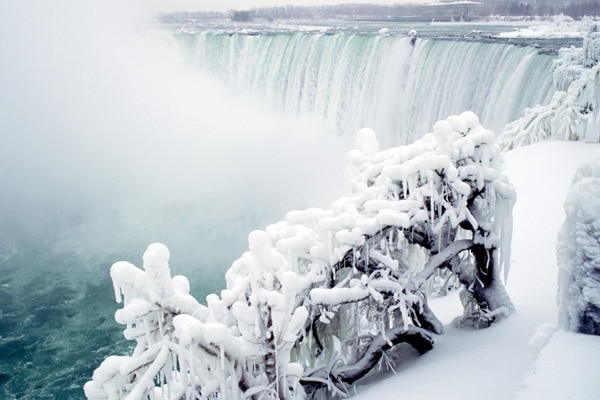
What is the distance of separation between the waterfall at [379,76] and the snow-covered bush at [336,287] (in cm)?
1097

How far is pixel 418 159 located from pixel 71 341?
982cm

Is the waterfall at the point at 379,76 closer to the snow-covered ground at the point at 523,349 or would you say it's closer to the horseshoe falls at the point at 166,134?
the horseshoe falls at the point at 166,134

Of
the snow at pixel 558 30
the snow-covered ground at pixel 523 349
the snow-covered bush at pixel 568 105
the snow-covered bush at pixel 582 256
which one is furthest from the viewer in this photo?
the snow at pixel 558 30

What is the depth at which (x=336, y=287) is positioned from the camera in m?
5.44

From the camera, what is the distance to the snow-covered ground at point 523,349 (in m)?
3.28

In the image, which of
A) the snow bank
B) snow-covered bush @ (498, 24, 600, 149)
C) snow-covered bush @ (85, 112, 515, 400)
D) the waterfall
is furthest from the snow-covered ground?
the waterfall

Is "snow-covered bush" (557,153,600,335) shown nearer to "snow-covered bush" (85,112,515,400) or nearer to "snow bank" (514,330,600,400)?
"snow bank" (514,330,600,400)

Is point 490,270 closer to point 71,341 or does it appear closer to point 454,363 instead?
point 454,363

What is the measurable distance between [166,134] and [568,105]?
2417cm

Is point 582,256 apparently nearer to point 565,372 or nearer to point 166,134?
point 565,372

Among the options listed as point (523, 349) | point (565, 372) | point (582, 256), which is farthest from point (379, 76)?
point (565, 372)

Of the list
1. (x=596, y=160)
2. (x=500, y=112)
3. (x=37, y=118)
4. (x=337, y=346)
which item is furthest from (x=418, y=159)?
(x=37, y=118)

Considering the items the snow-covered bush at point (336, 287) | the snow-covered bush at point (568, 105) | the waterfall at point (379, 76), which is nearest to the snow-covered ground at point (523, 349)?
the snow-covered bush at point (336, 287)

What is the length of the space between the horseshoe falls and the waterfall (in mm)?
64
